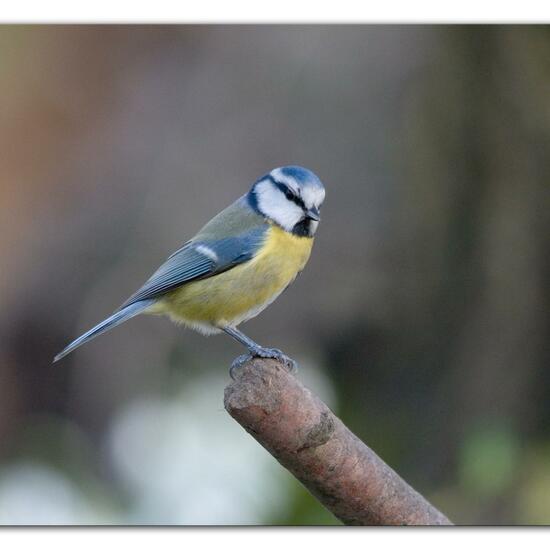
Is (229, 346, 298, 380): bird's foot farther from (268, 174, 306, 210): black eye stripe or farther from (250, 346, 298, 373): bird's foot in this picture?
(268, 174, 306, 210): black eye stripe

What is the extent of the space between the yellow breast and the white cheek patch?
0.02 meters

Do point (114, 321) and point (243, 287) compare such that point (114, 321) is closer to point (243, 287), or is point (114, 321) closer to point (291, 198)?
point (243, 287)

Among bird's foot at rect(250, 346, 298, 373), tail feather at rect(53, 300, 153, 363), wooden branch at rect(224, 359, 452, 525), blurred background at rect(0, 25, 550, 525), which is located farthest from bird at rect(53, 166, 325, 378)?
blurred background at rect(0, 25, 550, 525)

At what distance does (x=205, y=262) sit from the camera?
1934 mm

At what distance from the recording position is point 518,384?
89.0 inches

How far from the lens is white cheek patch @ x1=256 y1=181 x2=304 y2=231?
1.91 metres

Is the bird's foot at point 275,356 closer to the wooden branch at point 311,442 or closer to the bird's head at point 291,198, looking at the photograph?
the wooden branch at point 311,442

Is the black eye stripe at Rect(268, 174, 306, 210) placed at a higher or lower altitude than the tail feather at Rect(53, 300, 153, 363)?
higher

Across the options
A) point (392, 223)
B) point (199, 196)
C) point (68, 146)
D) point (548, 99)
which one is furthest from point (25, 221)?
point (548, 99)

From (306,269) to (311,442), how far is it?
93 cm

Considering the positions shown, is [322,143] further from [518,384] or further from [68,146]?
[518,384]

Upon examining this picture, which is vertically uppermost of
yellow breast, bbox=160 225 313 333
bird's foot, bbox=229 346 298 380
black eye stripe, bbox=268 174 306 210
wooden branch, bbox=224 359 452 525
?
black eye stripe, bbox=268 174 306 210
